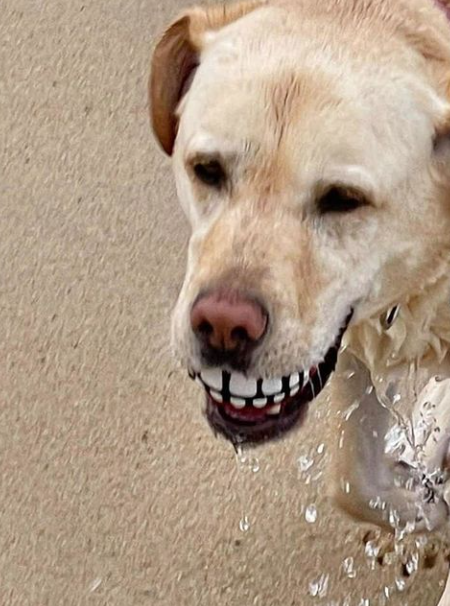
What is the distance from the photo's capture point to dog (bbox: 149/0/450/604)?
1.31 metres

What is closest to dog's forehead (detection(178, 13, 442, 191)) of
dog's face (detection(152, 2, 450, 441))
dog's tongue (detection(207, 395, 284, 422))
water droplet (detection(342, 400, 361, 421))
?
dog's face (detection(152, 2, 450, 441))

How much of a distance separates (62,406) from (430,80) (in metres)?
1.02

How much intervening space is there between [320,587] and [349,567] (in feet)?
0.19

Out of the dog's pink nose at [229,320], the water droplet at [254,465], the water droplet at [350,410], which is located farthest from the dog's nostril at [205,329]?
the water droplet at [254,465]

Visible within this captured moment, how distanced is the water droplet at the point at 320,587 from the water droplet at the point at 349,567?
3 cm

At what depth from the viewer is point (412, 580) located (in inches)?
76.7

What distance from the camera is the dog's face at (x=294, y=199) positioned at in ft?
4.30

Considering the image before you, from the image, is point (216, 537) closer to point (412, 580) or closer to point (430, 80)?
point (412, 580)

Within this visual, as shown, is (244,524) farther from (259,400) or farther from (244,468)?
(259,400)

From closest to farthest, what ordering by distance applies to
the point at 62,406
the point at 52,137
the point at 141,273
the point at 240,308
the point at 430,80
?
the point at 240,308 → the point at 430,80 → the point at 62,406 → the point at 141,273 → the point at 52,137

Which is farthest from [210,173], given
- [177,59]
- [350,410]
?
[350,410]

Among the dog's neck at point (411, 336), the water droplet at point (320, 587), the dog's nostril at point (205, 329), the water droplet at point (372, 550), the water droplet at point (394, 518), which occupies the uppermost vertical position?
the dog's nostril at point (205, 329)

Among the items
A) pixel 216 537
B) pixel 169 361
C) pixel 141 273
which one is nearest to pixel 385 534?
pixel 216 537

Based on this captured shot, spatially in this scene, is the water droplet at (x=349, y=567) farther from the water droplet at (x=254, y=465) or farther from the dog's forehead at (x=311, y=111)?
the dog's forehead at (x=311, y=111)
